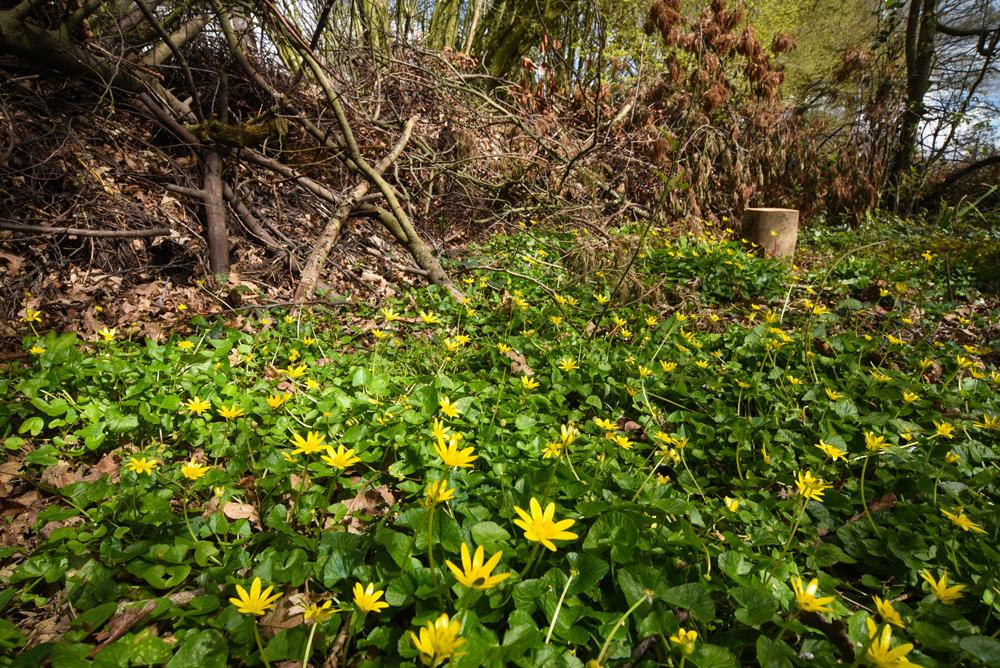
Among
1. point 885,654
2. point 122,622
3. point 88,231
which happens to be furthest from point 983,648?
point 88,231

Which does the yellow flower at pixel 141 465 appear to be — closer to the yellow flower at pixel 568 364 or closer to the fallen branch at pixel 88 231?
the yellow flower at pixel 568 364

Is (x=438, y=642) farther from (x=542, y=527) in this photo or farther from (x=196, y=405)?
(x=196, y=405)

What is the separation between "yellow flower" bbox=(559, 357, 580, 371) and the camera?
2.36 metres

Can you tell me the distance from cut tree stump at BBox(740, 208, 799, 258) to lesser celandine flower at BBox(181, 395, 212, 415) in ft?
17.3

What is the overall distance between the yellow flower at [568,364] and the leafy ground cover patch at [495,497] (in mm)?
24

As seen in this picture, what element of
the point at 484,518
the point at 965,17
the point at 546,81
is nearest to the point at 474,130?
the point at 546,81

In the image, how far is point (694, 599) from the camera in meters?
1.08

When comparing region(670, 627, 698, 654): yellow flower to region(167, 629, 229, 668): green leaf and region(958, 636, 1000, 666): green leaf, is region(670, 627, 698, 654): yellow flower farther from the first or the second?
region(167, 629, 229, 668): green leaf

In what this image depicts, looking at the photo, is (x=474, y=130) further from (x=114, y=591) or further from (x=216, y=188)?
(x=114, y=591)

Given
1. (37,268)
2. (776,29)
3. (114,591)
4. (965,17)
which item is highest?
(776,29)

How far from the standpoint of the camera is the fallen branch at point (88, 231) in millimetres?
2727

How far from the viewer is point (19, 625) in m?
1.23

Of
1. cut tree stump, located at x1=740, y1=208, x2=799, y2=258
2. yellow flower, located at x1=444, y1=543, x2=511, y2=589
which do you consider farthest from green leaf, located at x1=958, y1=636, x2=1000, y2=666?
cut tree stump, located at x1=740, y1=208, x2=799, y2=258

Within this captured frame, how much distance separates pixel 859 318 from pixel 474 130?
4.05 metres
